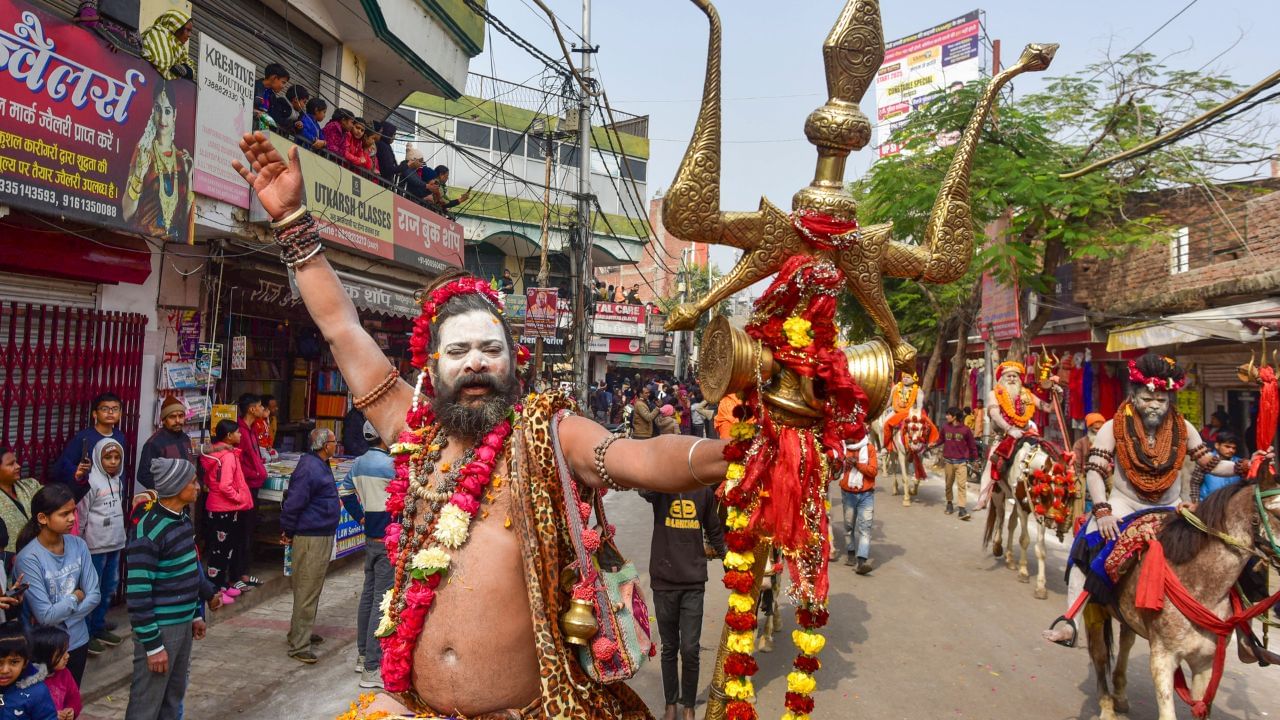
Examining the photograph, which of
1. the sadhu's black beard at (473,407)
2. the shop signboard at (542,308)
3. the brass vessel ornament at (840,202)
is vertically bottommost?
the sadhu's black beard at (473,407)

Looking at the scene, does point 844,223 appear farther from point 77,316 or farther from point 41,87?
point 77,316

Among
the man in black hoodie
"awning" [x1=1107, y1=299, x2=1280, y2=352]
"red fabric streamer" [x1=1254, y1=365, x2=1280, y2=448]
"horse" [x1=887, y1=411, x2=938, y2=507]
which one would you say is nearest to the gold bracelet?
the man in black hoodie

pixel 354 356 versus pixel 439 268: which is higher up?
pixel 439 268

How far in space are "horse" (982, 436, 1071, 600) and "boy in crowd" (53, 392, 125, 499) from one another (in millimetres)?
9375

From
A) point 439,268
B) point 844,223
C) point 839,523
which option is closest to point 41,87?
A: point 844,223

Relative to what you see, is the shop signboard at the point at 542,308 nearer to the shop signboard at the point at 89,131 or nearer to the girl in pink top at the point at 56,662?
the shop signboard at the point at 89,131

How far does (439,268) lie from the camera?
539 inches

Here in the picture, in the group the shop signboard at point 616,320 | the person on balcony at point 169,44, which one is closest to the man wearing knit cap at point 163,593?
the person on balcony at point 169,44

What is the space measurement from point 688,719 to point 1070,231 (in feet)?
39.0

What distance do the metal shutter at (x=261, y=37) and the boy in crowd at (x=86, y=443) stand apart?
3.93 meters

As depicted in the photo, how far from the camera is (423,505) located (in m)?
2.73

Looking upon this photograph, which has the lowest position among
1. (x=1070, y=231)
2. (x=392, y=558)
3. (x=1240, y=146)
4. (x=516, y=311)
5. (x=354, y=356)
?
(x=392, y=558)

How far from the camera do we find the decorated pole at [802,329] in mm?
2076

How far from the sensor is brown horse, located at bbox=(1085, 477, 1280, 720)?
456 centimetres
